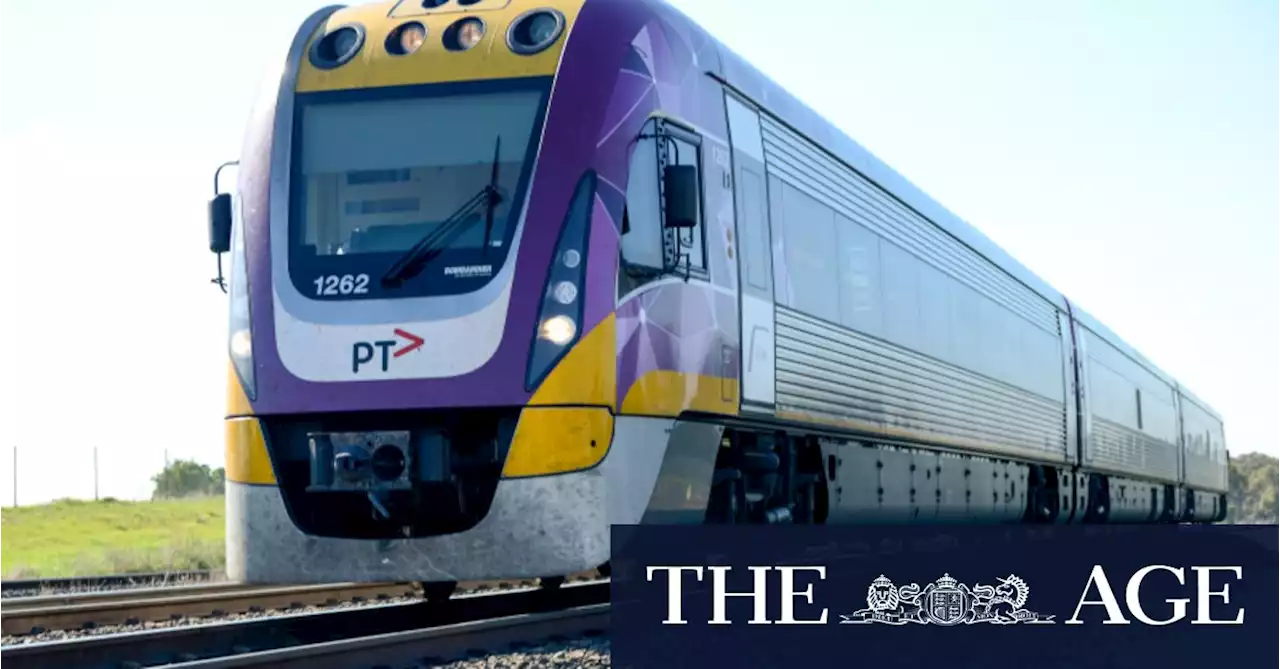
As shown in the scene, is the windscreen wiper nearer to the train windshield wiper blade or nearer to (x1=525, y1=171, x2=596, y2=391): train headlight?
the train windshield wiper blade

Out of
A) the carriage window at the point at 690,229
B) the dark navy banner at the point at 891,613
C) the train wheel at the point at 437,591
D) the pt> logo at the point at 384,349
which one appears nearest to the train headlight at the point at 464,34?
the carriage window at the point at 690,229

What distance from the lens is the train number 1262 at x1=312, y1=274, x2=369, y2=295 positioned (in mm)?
9648

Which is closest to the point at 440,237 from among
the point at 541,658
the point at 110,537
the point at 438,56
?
the point at 438,56

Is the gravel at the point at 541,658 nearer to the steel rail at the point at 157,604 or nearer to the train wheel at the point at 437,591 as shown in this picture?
the train wheel at the point at 437,591

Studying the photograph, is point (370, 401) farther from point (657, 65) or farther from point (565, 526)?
point (657, 65)

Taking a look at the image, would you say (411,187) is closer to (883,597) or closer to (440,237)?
(440,237)

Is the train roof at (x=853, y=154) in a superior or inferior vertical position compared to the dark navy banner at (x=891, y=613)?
superior

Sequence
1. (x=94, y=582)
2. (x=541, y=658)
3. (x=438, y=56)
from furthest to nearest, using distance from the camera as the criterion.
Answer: (x=94, y=582), (x=438, y=56), (x=541, y=658)

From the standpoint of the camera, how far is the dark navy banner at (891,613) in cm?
951

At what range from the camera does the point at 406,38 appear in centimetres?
1034

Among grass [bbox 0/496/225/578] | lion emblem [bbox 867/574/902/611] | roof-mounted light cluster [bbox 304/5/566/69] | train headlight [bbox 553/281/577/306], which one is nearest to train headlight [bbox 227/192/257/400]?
roof-mounted light cluster [bbox 304/5/566/69]

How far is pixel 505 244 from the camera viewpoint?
9.56 metres

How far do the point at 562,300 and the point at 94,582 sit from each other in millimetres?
9319

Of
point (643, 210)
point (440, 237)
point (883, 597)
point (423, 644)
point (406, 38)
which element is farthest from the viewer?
point (883, 597)
